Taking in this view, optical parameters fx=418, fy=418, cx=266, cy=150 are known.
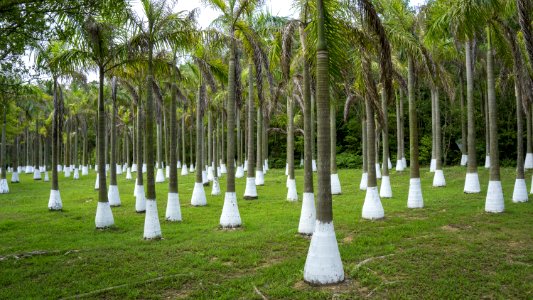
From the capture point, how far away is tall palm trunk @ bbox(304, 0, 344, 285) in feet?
25.7

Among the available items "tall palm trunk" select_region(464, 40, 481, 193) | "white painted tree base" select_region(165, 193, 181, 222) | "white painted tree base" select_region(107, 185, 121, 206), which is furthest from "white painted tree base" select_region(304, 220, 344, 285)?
"white painted tree base" select_region(107, 185, 121, 206)

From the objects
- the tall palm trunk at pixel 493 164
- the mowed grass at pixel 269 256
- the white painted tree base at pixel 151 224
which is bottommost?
the mowed grass at pixel 269 256

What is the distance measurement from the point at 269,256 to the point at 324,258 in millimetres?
2669

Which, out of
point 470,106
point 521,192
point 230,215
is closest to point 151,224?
point 230,215

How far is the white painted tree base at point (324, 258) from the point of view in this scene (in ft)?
25.6

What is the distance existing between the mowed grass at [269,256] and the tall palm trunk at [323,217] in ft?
0.85

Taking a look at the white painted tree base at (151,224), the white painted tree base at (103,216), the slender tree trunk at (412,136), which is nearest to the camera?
the white painted tree base at (151,224)

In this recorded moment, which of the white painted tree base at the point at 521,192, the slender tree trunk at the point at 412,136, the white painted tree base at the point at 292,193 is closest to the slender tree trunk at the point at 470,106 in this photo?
the white painted tree base at the point at 521,192

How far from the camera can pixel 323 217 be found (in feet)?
26.1

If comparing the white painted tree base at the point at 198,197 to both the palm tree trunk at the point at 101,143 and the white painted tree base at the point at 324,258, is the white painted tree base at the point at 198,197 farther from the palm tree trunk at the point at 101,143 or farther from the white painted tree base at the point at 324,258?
the white painted tree base at the point at 324,258

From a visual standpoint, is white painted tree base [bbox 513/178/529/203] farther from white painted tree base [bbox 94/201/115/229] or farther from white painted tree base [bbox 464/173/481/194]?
white painted tree base [bbox 94/201/115/229]

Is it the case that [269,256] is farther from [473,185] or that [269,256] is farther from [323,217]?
[473,185]

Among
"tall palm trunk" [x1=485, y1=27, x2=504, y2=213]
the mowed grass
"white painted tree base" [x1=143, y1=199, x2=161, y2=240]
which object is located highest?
"tall palm trunk" [x1=485, y1=27, x2=504, y2=213]

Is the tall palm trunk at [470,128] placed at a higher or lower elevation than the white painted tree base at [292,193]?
higher
